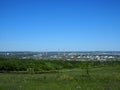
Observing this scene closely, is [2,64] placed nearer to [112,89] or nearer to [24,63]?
[24,63]

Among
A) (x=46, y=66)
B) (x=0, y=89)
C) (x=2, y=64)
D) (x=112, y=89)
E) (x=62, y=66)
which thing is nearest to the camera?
(x=112, y=89)

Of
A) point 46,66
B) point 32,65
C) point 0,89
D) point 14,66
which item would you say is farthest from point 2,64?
point 0,89

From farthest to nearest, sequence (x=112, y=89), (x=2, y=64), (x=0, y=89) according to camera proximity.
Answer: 1. (x=2, y=64)
2. (x=0, y=89)
3. (x=112, y=89)

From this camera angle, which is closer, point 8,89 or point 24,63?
point 8,89

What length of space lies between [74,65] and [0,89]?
3168 inches

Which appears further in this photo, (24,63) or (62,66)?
(62,66)

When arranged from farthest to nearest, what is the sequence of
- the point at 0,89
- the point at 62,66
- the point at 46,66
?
the point at 62,66 → the point at 46,66 → the point at 0,89

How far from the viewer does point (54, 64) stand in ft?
310

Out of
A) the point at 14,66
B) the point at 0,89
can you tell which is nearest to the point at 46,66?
the point at 14,66

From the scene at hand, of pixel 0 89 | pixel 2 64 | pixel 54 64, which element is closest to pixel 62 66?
pixel 54 64

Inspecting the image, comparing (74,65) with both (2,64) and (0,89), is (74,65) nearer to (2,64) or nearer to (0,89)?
(2,64)

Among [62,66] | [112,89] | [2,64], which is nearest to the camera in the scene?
[112,89]

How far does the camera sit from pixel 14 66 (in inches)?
3253

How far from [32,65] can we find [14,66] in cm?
672
